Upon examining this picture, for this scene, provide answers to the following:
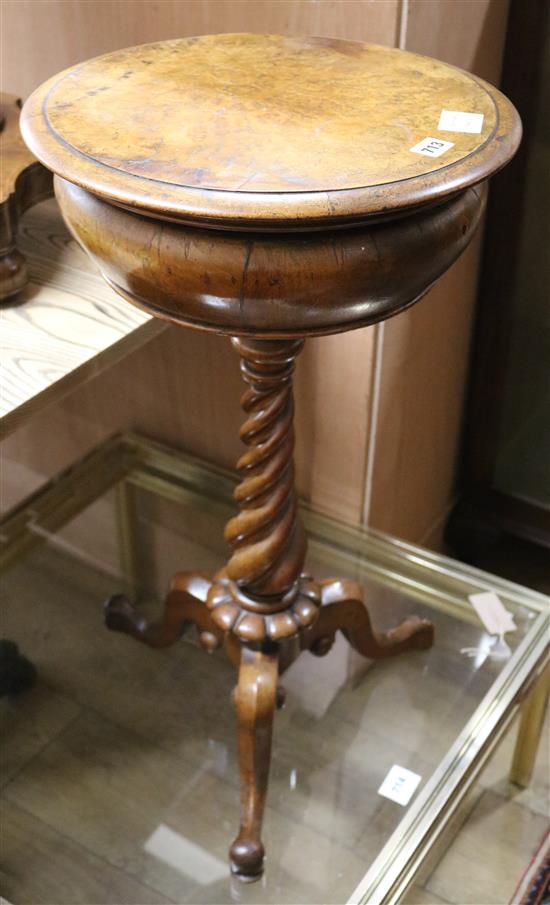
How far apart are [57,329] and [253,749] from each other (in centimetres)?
48

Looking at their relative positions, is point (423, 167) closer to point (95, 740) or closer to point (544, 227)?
point (544, 227)

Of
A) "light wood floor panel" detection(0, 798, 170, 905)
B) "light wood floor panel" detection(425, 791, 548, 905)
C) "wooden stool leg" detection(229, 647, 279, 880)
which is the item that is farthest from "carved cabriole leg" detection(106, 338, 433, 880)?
"light wood floor panel" detection(425, 791, 548, 905)

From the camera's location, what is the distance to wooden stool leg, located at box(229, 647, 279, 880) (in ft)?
3.59

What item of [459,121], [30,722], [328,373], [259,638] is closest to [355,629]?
[259,638]

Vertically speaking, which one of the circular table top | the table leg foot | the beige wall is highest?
the circular table top

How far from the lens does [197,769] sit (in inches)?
48.7

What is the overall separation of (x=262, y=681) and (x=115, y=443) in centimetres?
49

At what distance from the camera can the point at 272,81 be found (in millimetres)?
850

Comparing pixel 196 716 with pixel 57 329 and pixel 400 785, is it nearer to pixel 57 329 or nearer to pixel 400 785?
pixel 400 785

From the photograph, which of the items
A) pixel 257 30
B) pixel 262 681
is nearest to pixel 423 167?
pixel 257 30

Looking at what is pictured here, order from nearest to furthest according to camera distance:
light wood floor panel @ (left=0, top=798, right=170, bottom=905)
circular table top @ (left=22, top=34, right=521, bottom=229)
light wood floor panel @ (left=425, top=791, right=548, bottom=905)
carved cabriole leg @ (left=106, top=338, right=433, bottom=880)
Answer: circular table top @ (left=22, top=34, right=521, bottom=229) < carved cabriole leg @ (left=106, top=338, right=433, bottom=880) < light wood floor panel @ (left=0, top=798, right=170, bottom=905) < light wood floor panel @ (left=425, top=791, right=548, bottom=905)

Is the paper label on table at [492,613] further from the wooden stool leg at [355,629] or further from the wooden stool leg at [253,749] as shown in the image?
the wooden stool leg at [253,749]

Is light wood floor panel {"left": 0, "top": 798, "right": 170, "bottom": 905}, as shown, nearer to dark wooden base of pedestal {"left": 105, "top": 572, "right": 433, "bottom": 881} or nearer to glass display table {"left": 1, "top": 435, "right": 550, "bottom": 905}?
glass display table {"left": 1, "top": 435, "right": 550, "bottom": 905}

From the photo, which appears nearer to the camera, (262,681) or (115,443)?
(262,681)
